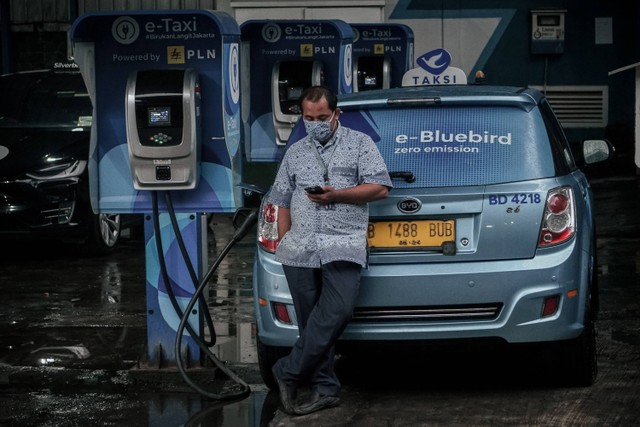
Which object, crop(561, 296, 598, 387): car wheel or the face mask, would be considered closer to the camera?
the face mask

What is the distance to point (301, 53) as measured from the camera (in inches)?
598

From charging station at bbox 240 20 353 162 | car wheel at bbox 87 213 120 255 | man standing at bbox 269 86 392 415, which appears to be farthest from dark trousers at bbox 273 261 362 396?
charging station at bbox 240 20 353 162

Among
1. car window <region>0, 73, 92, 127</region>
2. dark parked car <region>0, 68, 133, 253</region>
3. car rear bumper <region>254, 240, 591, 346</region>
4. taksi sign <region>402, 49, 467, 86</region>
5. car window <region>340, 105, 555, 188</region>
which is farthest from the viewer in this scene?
taksi sign <region>402, 49, 467, 86</region>

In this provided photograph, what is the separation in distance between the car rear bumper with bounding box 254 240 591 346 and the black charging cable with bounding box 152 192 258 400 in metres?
0.78

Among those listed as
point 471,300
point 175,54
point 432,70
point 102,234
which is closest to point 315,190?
point 471,300

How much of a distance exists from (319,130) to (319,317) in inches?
35.9

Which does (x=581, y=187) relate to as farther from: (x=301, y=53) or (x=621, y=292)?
(x=301, y=53)

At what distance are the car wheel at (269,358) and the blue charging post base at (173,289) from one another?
1.86ft

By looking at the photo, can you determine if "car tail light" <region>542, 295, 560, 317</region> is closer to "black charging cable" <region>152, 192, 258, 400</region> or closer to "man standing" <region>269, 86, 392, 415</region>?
"man standing" <region>269, 86, 392, 415</region>

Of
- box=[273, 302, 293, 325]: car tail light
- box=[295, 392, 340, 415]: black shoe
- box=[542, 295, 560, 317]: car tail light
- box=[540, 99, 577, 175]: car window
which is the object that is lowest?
box=[295, 392, 340, 415]: black shoe

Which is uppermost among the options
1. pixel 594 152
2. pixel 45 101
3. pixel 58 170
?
pixel 45 101

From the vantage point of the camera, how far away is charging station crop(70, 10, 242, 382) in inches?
311

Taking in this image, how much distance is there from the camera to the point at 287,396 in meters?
7.08

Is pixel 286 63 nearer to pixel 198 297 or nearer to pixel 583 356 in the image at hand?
pixel 198 297
